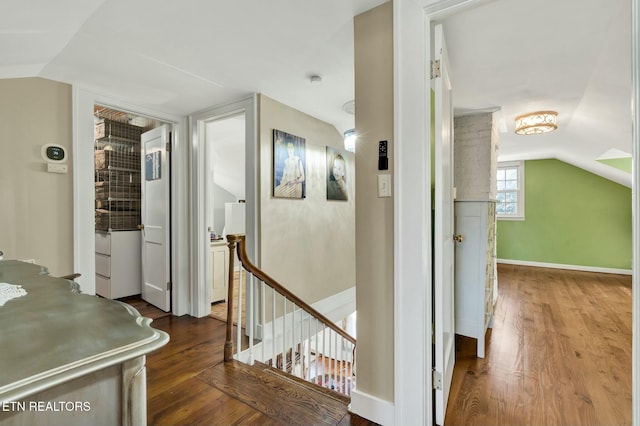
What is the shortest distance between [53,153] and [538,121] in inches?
166

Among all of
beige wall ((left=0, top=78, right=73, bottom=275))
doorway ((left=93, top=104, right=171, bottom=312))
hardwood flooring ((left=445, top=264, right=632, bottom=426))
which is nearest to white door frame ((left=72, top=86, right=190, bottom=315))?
beige wall ((left=0, top=78, right=73, bottom=275))

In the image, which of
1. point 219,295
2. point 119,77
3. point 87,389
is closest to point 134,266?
point 219,295

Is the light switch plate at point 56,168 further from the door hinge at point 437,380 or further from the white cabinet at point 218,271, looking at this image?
the door hinge at point 437,380

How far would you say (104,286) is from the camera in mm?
3533

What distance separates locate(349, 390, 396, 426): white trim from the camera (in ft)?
4.71

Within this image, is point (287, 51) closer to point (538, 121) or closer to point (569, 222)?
point (538, 121)

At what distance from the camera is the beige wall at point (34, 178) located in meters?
1.99

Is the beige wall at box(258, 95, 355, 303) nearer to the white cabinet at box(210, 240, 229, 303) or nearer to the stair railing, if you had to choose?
→ the stair railing

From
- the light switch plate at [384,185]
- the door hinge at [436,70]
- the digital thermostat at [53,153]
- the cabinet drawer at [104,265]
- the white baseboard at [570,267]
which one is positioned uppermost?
the door hinge at [436,70]

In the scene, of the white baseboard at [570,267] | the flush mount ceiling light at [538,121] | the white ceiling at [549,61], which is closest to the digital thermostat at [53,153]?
the white ceiling at [549,61]

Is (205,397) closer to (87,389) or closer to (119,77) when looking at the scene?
(87,389)

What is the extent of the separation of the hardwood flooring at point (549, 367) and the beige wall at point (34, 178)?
2.91 m

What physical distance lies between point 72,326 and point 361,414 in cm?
139

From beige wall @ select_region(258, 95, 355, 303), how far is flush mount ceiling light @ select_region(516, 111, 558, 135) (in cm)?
197
